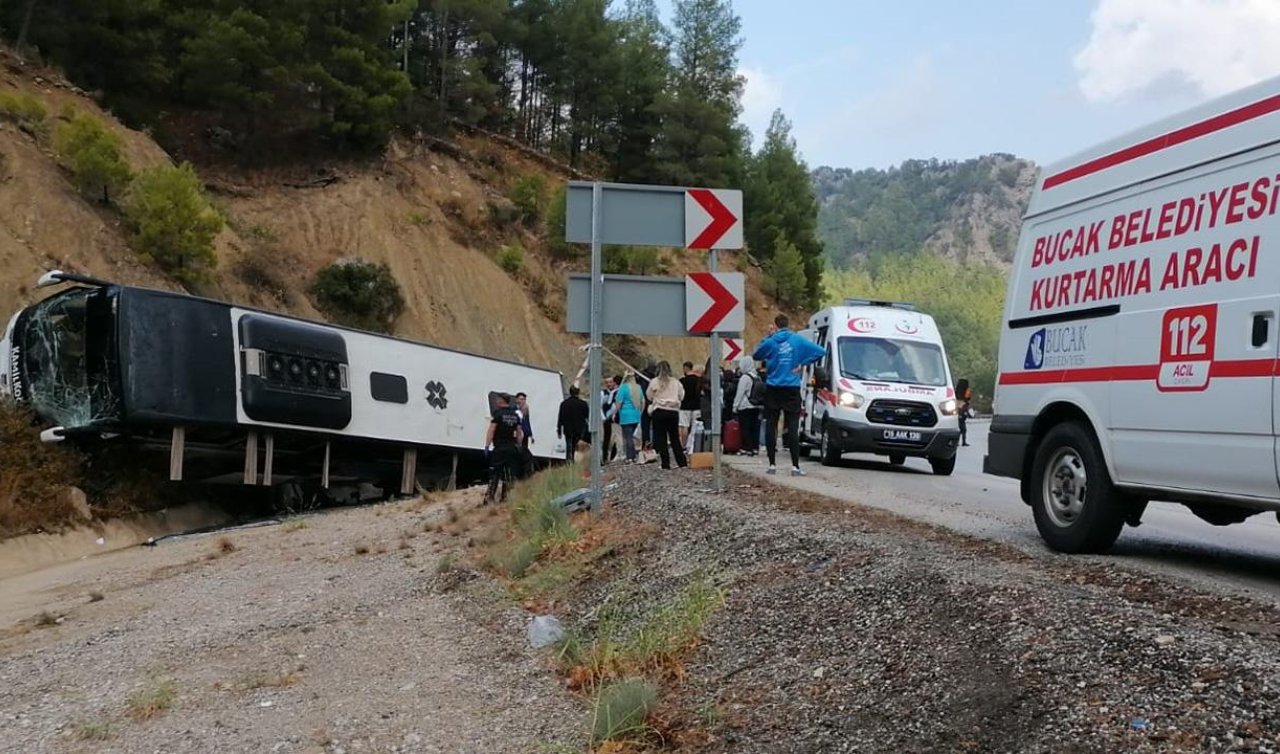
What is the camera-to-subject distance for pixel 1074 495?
7.26 metres

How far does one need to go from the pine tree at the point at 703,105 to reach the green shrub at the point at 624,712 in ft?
149

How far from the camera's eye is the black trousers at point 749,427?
17672mm

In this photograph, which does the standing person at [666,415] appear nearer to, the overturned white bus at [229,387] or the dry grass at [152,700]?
the overturned white bus at [229,387]

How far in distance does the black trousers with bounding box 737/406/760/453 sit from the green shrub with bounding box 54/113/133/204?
61.2 ft

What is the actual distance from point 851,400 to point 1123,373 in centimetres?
944

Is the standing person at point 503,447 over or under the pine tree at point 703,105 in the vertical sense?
under

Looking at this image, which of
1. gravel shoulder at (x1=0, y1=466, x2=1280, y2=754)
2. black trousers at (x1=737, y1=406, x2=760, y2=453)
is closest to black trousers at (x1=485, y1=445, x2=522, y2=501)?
gravel shoulder at (x1=0, y1=466, x2=1280, y2=754)

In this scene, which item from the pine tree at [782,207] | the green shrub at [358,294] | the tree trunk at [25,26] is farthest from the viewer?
the pine tree at [782,207]

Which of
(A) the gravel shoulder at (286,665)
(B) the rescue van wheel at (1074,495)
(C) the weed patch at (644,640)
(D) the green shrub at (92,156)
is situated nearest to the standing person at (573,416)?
(A) the gravel shoulder at (286,665)

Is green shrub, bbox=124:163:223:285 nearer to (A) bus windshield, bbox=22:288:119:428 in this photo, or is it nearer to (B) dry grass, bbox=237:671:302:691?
(A) bus windshield, bbox=22:288:119:428

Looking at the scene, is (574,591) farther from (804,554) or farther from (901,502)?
(901,502)

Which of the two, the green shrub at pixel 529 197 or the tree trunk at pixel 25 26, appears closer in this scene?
the tree trunk at pixel 25 26

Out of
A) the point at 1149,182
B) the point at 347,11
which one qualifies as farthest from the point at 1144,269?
the point at 347,11

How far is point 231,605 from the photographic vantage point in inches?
367
